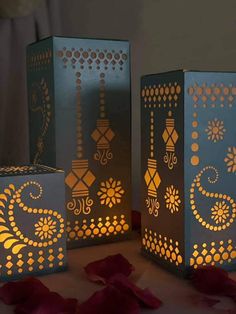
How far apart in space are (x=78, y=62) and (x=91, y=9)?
60cm

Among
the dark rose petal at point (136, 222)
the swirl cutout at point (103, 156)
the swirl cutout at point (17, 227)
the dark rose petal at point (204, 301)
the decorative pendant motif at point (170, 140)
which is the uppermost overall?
the decorative pendant motif at point (170, 140)

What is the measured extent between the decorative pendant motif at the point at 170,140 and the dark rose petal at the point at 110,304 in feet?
0.81

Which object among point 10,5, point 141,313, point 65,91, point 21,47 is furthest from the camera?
point 21,47

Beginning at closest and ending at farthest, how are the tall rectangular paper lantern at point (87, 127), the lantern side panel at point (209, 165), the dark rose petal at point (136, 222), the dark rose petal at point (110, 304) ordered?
the dark rose petal at point (110, 304), the lantern side panel at point (209, 165), the tall rectangular paper lantern at point (87, 127), the dark rose petal at point (136, 222)

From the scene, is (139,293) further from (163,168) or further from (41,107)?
(41,107)

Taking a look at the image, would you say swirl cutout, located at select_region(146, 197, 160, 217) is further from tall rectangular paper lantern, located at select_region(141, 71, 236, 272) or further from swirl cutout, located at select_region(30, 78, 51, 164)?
swirl cutout, located at select_region(30, 78, 51, 164)

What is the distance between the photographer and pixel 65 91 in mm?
965

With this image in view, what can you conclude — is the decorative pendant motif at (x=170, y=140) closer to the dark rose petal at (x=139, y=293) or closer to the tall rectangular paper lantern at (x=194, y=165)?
the tall rectangular paper lantern at (x=194, y=165)

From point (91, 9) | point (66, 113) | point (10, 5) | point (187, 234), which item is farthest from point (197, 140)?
point (91, 9)

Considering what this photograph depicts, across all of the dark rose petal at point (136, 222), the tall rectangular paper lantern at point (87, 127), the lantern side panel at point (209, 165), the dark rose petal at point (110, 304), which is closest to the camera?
the dark rose petal at point (110, 304)

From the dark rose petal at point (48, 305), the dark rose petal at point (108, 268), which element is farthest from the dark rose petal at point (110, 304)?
the dark rose petal at point (108, 268)

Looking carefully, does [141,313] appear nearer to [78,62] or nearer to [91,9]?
[78,62]

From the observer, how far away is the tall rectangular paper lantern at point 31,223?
82 centimetres

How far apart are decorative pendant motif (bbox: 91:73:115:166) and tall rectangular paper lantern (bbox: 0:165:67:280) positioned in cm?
16
